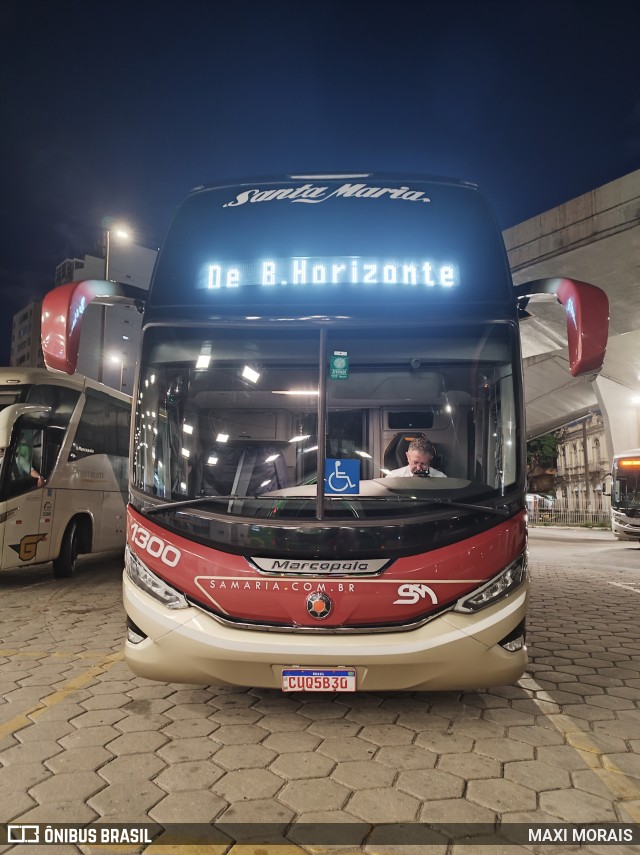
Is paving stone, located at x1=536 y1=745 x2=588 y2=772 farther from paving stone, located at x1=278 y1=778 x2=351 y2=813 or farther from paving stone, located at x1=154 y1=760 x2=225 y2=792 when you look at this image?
paving stone, located at x1=154 y1=760 x2=225 y2=792

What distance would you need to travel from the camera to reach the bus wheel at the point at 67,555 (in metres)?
10.0

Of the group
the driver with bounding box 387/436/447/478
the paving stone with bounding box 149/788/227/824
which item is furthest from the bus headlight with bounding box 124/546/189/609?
the driver with bounding box 387/436/447/478

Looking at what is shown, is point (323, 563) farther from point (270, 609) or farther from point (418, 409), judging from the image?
point (418, 409)

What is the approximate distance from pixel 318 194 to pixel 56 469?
6999 millimetres

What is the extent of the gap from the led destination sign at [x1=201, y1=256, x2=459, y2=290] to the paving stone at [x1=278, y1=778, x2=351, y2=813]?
2906 millimetres

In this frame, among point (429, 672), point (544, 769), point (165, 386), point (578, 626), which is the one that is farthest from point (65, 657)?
point (578, 626)

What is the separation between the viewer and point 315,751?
346 centimetres

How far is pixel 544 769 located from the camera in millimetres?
3244

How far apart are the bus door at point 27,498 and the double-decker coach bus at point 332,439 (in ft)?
18.2

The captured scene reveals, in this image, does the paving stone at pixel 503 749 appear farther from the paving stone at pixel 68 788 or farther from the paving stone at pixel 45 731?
the paving stone at pixel 45 731

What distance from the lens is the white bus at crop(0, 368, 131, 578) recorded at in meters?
8.91

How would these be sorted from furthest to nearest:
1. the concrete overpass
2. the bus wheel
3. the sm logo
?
the concrete overpass
the bus wheel
the sm logo

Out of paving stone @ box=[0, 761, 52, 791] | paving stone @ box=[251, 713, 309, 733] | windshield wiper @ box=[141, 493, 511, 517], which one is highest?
windshield wiper @ box=[141, 493, 511, 517]

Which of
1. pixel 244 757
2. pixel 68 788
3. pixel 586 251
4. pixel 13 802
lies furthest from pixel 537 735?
pixel 586 251
